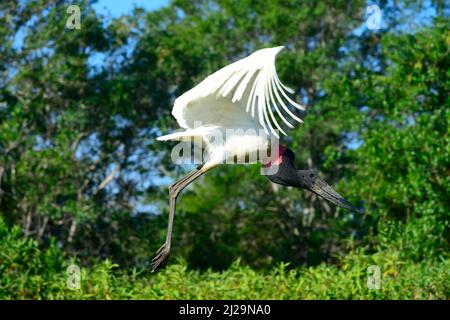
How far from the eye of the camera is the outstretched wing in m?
5.64

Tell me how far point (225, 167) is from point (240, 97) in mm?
12928

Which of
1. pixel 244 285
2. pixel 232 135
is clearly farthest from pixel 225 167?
pixel 232 135

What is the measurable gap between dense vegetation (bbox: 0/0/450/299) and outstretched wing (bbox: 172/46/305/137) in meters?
2.76

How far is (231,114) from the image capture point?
A: 246 inches

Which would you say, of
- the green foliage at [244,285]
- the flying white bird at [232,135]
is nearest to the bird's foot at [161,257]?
the flying white bird at [232,135]

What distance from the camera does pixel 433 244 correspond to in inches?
437

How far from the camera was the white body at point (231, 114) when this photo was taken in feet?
18.8

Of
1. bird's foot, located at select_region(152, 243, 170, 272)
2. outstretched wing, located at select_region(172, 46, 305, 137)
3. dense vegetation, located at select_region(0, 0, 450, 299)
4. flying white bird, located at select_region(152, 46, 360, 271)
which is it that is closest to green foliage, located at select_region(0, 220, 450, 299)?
dense vegetation, located at select_region(0, 0, 450, 299)

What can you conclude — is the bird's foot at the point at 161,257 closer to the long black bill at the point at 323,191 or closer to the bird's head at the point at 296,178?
the bird's head at the point at 296,178

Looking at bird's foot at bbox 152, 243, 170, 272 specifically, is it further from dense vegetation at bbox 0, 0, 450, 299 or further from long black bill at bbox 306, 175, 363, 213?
dense vegetation at bbox 0, 0, 450, 299

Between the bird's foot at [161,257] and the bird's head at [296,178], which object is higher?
the bird's head at [296,178]

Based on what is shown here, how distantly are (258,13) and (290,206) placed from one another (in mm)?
3790

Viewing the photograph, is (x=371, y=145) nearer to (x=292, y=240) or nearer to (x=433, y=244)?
(x=433, y=244)
